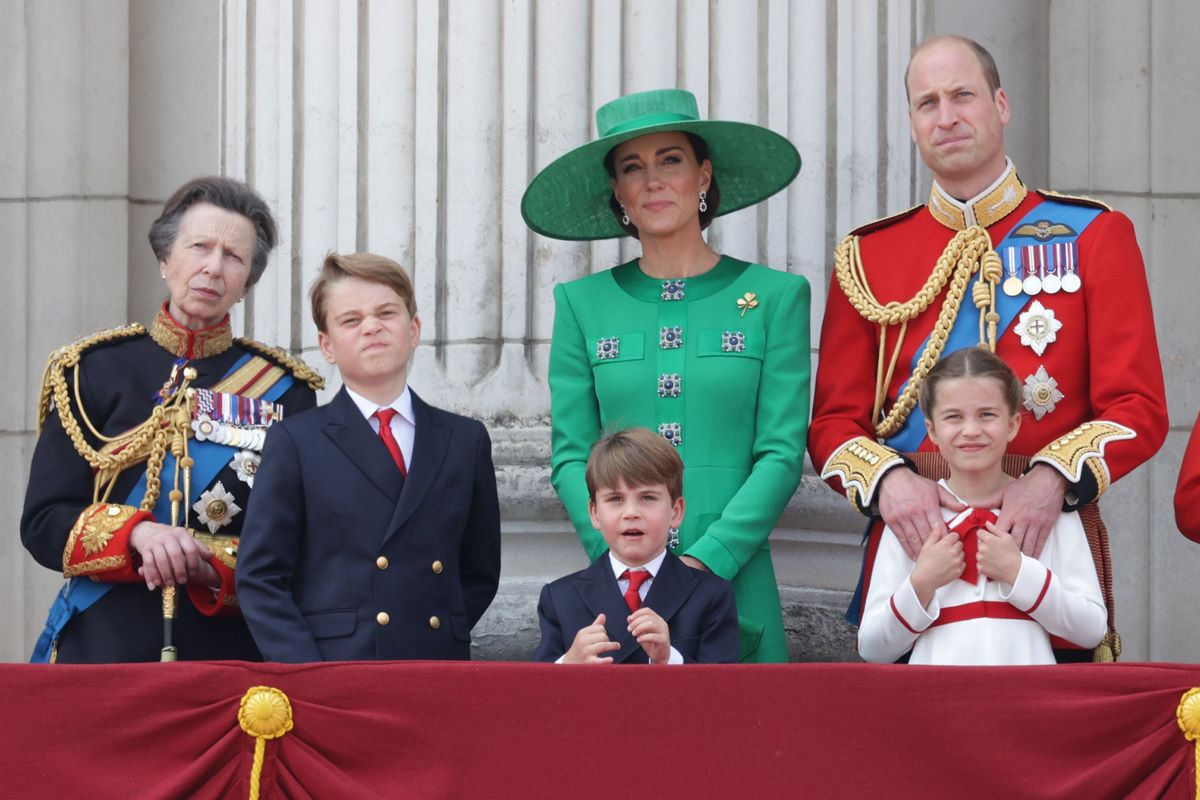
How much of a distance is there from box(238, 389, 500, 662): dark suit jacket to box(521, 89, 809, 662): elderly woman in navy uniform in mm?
350

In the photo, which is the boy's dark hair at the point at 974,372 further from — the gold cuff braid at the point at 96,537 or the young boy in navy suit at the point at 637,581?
the gold cuff braid at the point at 96,537

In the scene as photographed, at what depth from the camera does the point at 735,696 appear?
321 cm

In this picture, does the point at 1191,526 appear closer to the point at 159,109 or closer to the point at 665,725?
the point at 665,725

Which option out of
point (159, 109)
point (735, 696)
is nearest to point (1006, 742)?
point (735, 696)

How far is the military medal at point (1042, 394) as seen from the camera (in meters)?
3.96

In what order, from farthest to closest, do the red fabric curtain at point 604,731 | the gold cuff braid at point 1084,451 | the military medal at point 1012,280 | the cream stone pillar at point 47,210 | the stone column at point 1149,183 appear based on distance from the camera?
the cream stone pillar at point 47,210
the stone column at point 1149,183
the military medal at point 1012,280
the gold cuff braid at point 1084,451
the red fabric curtain at point 604,731

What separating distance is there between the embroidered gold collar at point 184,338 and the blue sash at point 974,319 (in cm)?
139

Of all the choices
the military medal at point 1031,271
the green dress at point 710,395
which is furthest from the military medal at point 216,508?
the military medal at point 1031,271

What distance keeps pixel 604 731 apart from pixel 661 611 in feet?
Result: 1.80

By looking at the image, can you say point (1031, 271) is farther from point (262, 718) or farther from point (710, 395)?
point (262, 718)

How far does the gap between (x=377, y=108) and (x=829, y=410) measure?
1.59m

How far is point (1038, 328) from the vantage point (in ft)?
13.1

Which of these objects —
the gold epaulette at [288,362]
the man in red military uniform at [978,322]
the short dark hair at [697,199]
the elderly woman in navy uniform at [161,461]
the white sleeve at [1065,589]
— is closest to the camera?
the white sleeve at [1065,589]

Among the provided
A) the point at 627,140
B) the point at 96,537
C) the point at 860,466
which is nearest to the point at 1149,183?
the point at 627,140
